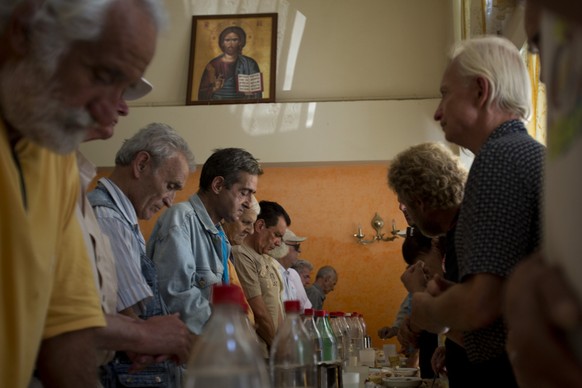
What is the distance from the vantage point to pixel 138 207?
10.1 feet

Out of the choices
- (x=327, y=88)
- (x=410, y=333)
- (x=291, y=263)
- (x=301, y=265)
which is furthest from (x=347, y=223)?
(x=410, y=333)

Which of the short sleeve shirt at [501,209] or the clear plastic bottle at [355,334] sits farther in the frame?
the clear plastic bottle at [355,334]

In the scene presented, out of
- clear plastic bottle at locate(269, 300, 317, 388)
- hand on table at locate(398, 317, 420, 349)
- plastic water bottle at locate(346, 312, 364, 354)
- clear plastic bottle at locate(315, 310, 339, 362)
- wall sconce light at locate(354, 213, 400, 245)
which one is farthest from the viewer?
wall sconce light at locate(354, 213, 400, 245)

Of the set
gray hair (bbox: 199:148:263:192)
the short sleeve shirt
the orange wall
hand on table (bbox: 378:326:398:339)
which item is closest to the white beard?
the short sleeve shirt

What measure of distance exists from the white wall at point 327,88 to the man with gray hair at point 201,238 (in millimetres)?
4957

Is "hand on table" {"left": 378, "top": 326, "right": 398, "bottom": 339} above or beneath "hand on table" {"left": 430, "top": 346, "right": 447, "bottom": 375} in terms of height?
beneath

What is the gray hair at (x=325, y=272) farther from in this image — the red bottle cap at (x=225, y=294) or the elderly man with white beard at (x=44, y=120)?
the red bottle cap at (x=225, y=294)

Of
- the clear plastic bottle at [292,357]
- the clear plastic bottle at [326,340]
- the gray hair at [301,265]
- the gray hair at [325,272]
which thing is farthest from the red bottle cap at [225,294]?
the gray hair at [325,272]

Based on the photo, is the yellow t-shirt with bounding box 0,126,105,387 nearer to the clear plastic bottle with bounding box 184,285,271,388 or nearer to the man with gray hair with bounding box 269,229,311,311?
the clear plastic bottle with bounding box 184,285,271,388

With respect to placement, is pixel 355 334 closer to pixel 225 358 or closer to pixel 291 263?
pixel 291 263

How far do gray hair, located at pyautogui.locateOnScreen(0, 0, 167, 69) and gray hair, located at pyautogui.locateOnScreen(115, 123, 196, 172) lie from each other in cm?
177

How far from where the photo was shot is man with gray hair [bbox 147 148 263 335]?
317cm

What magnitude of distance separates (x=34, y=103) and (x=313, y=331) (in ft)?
5.23

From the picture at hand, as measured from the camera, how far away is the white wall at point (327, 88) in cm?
905
